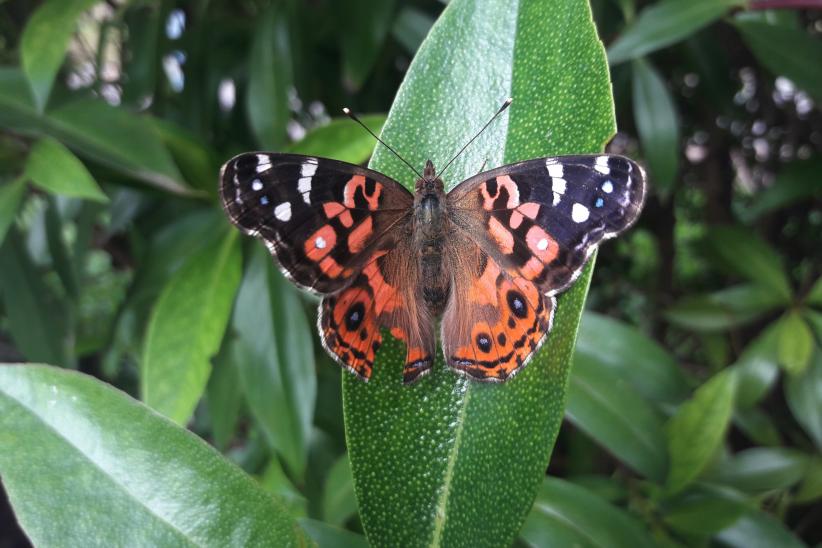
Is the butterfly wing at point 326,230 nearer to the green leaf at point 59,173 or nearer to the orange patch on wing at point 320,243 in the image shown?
the orange patch on wing at point 320,243

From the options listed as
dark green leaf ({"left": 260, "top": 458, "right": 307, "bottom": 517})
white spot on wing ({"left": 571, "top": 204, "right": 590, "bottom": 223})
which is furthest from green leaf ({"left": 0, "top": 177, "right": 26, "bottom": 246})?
white spot on wing ({"left": 571, "top": 204, "right": 590, "bottom": 223})

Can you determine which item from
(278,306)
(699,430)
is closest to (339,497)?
(278,306)

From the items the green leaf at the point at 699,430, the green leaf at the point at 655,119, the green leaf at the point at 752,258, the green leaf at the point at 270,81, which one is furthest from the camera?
the green leaf at the point at 752,258

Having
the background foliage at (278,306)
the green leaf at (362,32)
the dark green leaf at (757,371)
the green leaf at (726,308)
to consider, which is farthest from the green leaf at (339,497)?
the green leaf at (726,308)

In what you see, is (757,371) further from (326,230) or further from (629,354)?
(326,230)

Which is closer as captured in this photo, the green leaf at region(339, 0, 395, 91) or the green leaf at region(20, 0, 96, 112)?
the green leaf at region(20, 0, 96, 112)

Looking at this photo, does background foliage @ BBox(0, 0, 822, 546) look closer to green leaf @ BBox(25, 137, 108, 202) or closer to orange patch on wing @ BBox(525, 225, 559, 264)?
green leaf @ BBox(25, 137, 108, 202)

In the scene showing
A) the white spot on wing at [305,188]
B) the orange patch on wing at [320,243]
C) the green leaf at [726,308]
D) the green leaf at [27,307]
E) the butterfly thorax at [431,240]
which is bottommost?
the green leaf at [726,308]
